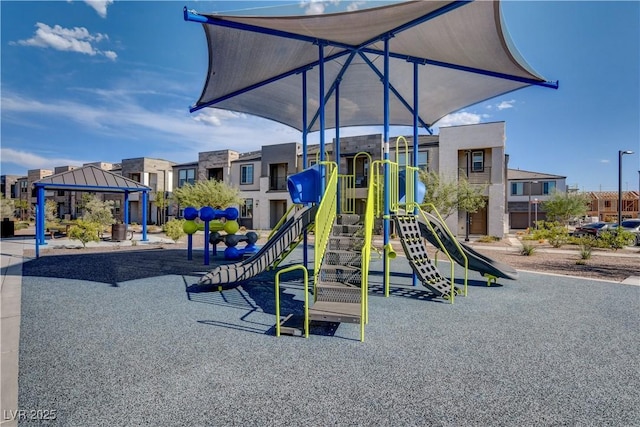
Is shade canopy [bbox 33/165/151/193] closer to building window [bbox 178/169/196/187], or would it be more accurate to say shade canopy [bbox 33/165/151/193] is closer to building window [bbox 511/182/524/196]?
building window [bbox 178/169/196/187]

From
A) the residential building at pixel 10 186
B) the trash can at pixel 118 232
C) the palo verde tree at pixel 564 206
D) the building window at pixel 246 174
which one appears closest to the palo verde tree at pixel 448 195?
the trash can at pixel 118 232

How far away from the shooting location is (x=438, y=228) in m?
8.83

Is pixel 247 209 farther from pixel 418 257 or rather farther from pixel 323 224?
pixel 323 224

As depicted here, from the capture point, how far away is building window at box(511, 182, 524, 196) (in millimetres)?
42281

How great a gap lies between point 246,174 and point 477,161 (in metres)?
22.1

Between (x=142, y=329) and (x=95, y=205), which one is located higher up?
(x=95, y=205)

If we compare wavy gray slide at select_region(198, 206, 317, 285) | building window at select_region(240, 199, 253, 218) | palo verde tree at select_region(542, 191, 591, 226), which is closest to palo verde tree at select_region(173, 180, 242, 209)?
building window at select_region(240, 199, 253, 218)

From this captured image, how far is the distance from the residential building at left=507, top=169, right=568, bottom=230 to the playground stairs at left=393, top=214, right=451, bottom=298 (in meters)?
37.9

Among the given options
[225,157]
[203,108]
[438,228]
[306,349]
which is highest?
[225,157]

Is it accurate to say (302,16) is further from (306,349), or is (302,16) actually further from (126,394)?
(126,394)

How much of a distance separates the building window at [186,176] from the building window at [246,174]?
23.0 ft

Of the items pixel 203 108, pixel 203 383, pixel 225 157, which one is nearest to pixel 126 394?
pixel 203 383

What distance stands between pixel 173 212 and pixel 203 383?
133 feet

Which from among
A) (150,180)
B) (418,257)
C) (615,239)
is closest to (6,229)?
(150,180)
